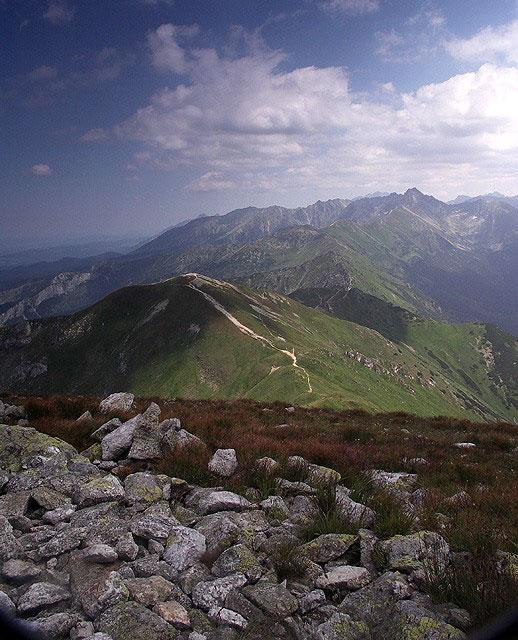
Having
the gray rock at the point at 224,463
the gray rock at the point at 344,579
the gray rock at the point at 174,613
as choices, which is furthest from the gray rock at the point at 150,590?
the gray rock at the point at 224,463

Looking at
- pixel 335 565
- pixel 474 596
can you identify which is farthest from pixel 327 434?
pixel 474 596

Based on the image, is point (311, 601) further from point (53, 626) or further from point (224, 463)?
point (224, 463)

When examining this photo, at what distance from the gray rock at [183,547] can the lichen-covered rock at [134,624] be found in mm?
1245

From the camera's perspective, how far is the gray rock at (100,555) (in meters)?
5.76

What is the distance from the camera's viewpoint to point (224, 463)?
31.4 ft

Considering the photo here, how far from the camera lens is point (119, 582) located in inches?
205

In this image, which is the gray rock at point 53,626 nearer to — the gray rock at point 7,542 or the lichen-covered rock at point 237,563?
the gray rock at point 7,542

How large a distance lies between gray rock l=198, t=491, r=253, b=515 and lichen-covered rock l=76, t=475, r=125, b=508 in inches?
61.7

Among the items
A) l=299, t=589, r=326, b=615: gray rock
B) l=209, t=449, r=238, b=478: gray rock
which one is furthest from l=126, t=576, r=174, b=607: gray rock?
l=209, t=449, r=238, b=478: gray rock

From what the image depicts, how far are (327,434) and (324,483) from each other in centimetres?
748

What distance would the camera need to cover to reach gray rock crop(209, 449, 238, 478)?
9.38m

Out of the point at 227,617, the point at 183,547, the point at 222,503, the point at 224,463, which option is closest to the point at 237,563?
the point at 183,547

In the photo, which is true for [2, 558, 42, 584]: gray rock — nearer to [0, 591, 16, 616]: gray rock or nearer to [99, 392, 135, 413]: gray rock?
[0, 591, 16, 616]: gray rock

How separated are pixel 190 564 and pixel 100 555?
1277 millimetres
